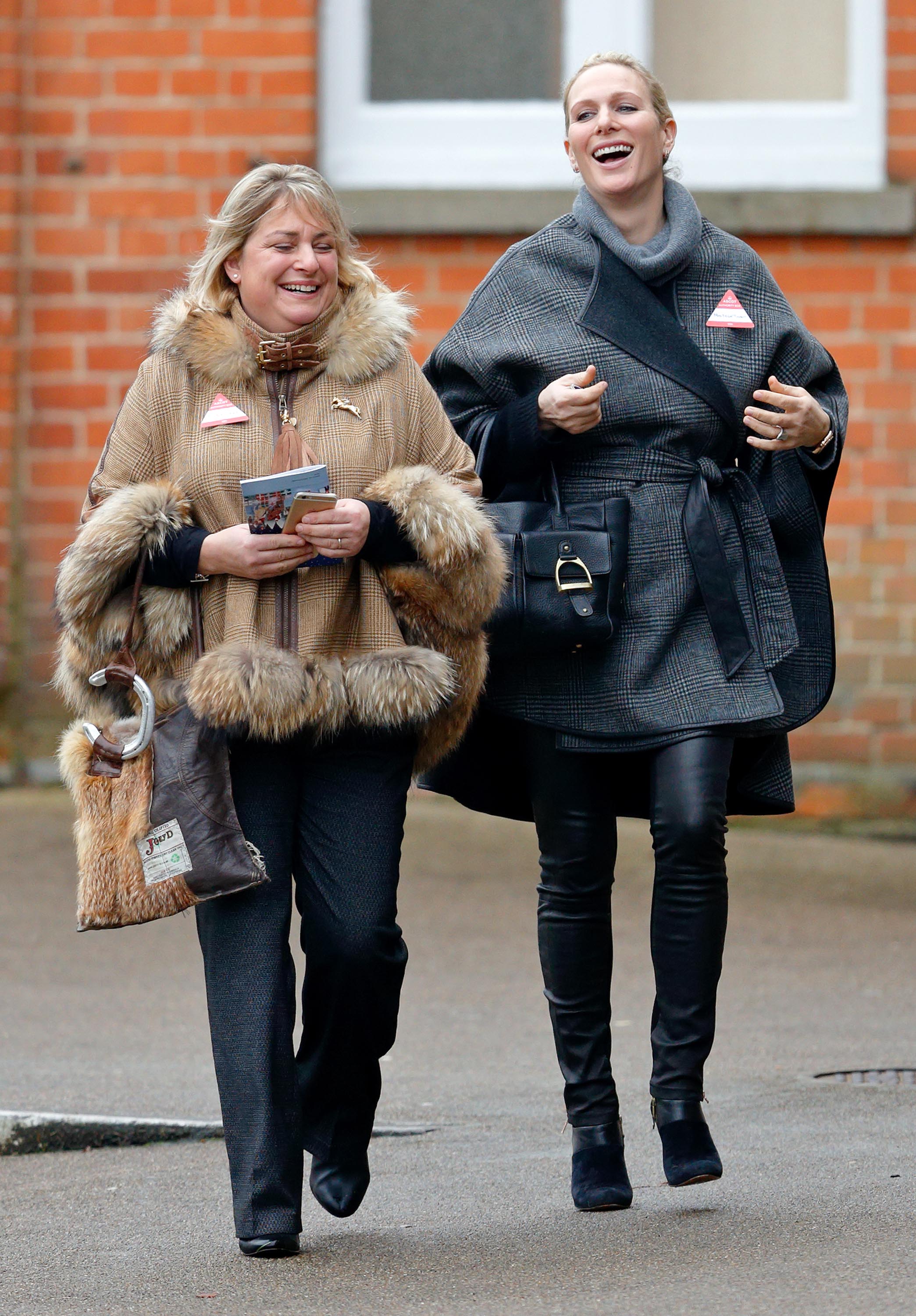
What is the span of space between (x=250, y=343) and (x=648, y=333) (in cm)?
83

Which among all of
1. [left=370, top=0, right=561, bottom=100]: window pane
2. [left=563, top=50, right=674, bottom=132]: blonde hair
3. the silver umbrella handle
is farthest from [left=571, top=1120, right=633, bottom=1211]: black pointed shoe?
[left=370, top=0, right=561, bottom=100]: window pane

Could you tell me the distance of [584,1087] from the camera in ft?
13.9

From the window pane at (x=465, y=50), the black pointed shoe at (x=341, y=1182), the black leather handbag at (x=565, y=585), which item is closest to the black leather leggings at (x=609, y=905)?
the black leather handbag at (x=565, y=585)

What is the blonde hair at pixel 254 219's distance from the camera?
13.2 feet

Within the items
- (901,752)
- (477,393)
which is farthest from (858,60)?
(477,393)

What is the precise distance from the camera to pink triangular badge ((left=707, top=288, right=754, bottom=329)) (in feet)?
14.3

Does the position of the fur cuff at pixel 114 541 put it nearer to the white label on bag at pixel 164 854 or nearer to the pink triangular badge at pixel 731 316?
the white label on bag at pixel 164 854

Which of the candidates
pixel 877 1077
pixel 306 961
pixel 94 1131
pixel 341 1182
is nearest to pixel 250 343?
pixel 306 961

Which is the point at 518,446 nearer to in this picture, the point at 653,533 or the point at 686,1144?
the point at 653,533

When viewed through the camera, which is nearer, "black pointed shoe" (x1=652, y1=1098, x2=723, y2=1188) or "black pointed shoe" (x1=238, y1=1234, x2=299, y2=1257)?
"black pointed shoe" (x1=238, y1=1234, x2=299, y2=1257)

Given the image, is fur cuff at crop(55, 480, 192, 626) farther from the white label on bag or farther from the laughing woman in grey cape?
the laughing woman in grey cape

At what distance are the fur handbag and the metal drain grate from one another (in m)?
2.16

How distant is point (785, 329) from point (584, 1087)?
158cm

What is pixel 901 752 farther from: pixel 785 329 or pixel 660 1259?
pixel 660 1259
